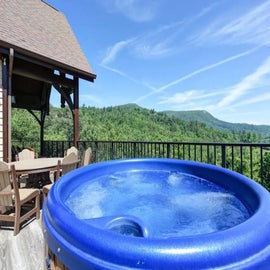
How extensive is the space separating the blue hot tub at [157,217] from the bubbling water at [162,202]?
11mm

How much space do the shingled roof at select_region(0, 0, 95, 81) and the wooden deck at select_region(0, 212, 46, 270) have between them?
390 centimetres

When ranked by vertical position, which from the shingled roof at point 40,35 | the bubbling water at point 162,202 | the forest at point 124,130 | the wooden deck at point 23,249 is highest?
the shingled roof at point 40,35

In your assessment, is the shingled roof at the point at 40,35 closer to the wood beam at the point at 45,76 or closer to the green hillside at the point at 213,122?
the wood beam at the point at 45,76

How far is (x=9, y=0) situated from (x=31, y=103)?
13.0 feet

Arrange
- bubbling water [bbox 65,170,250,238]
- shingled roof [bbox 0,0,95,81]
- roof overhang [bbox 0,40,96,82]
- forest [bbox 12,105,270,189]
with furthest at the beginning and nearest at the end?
forest [bbox 12,105,270,189]
shingled roof [bbox 0,0,95,81]
roof overhang [bbox 0,40,96,82]
bubbling water [bbox 65,170,250,238]

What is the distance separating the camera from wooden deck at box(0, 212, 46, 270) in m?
2.44

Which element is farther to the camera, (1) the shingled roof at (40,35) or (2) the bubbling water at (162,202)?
(1) the shingled roof at (40,35)

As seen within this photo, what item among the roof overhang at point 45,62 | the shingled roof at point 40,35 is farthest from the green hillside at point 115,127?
the roof overhang at point 45,62

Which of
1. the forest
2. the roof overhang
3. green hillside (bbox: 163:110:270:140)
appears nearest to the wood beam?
the roof overhang

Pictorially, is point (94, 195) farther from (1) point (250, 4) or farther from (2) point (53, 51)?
(1) point (250, 4)

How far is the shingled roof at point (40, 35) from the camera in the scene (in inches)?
227

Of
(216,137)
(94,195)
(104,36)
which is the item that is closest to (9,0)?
(94,195)

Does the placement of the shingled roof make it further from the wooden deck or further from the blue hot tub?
the wooden deck

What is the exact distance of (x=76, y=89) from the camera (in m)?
7.77
